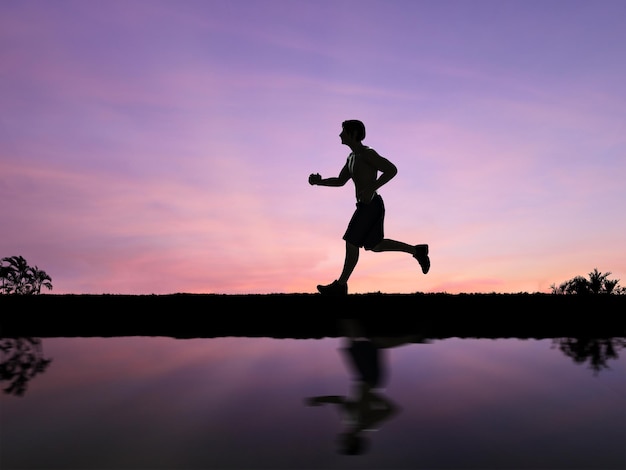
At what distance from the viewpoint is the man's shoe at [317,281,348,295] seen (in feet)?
33.4

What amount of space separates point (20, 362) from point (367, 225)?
5485 millimetres

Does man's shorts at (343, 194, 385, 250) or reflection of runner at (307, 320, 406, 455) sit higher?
man's shorts at (343, 194, 385, 250)

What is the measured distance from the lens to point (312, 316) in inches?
376

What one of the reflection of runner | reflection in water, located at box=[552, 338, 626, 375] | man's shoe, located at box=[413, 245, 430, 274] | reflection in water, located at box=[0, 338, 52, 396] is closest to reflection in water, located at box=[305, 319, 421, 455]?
the reflection of runner

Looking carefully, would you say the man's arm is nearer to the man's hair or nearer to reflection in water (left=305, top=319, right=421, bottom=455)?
the man's hair

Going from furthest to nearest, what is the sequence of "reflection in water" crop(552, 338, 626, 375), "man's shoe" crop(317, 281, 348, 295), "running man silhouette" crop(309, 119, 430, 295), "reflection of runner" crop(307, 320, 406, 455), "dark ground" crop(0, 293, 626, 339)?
"man's shoe" crop(317, 281, 348, 295) → "running man silhouette" crop(309, 119, 430, 295) → "dark ground" crop(0, 293, 626, 339) → "reflection in water" crop(552, 338, 626, 375) → "reflection of runner" crop(307, 320, 406, 455)

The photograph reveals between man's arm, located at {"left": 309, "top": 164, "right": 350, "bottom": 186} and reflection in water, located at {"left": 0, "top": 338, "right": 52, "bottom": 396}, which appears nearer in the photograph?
reflection in water, located at {"left": 0, "top": 338, "right": 52, "bottom": 396}

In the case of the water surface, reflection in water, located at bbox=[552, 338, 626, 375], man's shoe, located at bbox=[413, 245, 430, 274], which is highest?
man's shoe, located at bbox=[413, 245, 430, 274]

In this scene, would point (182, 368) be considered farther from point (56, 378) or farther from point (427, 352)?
point (427, 352)

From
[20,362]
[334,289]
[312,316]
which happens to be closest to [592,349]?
[312,316]

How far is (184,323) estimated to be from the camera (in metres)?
9.38

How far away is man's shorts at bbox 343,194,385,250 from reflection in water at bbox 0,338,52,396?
4.97m

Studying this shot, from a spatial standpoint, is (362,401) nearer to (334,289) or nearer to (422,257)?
(334,289)

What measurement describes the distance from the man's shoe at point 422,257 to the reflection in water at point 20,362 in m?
6.25
